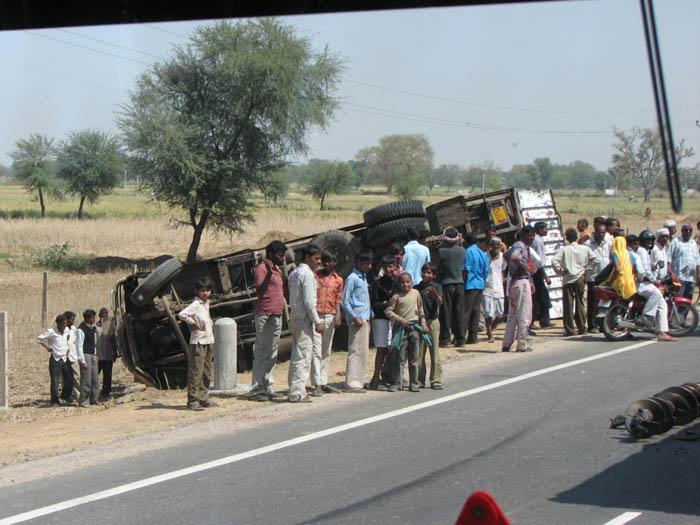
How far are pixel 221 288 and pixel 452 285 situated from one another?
3709 millimetres

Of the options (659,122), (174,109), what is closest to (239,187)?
(174,109)

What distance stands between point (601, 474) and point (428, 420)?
90.1 inches

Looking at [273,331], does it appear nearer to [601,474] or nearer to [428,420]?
[428,420]

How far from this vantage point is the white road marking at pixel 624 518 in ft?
18.2

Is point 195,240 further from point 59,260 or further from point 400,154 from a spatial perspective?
point 400,154

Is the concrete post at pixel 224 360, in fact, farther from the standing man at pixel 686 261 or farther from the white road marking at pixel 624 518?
the standing man at pixel 686 261

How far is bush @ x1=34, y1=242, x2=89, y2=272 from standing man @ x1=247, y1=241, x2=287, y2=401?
26.2 metres

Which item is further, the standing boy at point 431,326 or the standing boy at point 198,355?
the standing boy at point 431,326

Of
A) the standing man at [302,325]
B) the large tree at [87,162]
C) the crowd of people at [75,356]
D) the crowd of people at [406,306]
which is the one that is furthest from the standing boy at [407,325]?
the large tree at [87,162]

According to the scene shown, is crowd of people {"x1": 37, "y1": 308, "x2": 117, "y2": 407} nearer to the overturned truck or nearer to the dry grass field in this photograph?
the overturned truck

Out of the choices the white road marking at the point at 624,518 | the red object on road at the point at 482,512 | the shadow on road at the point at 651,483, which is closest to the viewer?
the red object on road at the point at 482,512

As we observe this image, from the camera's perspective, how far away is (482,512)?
3.79 meters

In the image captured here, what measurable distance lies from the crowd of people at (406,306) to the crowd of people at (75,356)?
0.06ft

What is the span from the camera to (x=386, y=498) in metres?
6.17
